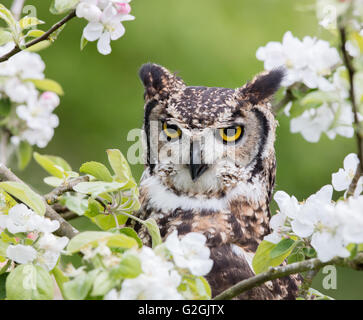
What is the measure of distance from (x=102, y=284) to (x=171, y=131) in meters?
1.09

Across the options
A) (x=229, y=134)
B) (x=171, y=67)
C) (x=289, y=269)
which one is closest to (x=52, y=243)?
(x=289, y=269)

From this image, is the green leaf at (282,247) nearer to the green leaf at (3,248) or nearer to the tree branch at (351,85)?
the tree branch at (351,85)

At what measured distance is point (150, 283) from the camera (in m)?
1.11

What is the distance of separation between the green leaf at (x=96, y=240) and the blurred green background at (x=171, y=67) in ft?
10.1

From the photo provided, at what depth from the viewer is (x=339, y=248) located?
1.17 m

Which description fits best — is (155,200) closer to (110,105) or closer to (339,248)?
(339,248)

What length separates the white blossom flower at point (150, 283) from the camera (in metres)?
1.11

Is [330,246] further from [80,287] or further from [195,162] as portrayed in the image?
[195,162]

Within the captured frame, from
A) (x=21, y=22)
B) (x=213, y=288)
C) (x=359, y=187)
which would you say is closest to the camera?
(x=359, y=187)

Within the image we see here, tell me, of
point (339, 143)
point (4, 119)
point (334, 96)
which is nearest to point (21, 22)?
point (4, 119)

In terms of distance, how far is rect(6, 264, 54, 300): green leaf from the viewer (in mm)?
1217

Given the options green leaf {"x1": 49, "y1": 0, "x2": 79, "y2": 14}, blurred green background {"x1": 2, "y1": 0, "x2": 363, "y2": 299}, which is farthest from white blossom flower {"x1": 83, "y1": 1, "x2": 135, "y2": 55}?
blurred green background {"x1": 2, "y1": 0, "x2": 363, "y2": 299}

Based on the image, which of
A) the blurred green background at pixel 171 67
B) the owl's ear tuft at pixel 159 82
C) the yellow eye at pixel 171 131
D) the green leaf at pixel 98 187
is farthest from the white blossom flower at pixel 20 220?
the blurred green background at pixel 171 67

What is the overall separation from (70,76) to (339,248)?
369cm
